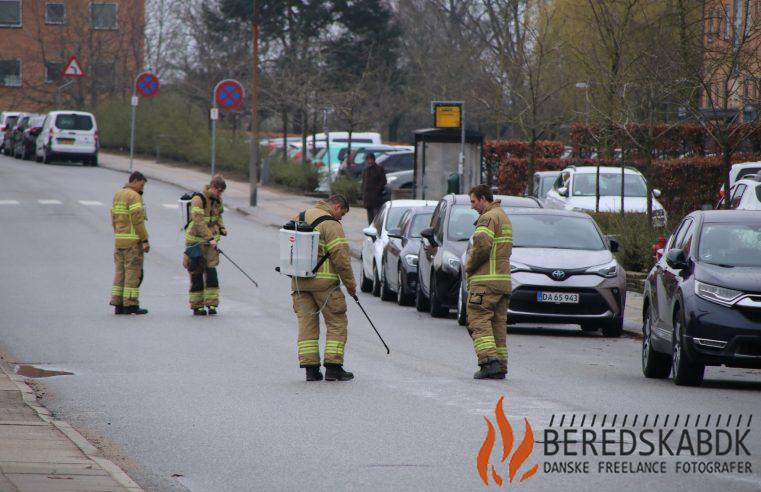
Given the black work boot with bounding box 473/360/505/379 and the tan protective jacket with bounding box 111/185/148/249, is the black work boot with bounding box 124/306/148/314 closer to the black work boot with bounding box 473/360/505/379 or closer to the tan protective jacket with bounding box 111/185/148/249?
the tan protective jacket with bounding box 111/185/148/249

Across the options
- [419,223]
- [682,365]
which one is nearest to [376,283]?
[419,223]

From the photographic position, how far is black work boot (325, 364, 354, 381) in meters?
12.5

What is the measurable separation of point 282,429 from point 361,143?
46.5m

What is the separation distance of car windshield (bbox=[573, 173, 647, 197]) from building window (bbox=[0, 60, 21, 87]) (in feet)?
198

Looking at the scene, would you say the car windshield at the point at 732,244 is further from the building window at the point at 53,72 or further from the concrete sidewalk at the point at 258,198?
the building window at the point at 53,72

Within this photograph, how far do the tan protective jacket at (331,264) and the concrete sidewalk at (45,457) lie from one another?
267 centimetres

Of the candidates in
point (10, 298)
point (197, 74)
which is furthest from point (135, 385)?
point (197, 74)

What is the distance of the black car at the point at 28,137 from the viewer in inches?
2253

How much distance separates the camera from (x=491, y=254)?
42.4 ft

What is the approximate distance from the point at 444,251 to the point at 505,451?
10.0 meters

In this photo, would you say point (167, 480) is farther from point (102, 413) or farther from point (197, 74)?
point (197, 74)

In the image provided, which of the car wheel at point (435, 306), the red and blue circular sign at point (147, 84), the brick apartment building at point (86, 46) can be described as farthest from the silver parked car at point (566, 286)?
the brick apartment building at point (86, 46)

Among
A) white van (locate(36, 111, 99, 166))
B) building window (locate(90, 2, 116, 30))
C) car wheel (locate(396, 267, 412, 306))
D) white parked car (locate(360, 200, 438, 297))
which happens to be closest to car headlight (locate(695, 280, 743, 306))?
car wheel (locate(396, 267, 412, 306))

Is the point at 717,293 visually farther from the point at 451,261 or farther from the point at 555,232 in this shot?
the point at 451,261
